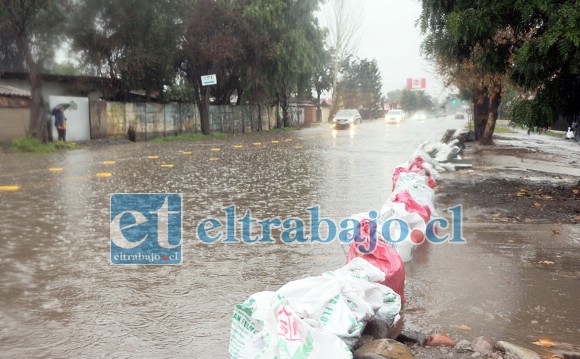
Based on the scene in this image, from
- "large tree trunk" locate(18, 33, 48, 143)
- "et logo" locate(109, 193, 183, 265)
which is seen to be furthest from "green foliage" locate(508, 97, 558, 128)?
"large tree trunk" locate(18, 33, 48, 143)

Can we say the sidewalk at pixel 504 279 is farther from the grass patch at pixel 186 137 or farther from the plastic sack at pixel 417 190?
the grass patch at pixel 186 137

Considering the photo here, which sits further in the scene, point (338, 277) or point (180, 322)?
point (180, 322)

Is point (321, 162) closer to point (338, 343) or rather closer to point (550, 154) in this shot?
point (550, 154)

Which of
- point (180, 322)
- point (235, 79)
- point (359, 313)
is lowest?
point (180, 322)

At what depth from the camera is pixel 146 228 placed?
693cm

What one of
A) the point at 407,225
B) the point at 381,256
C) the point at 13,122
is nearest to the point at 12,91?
the point at 13,122

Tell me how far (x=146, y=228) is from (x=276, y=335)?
4.44 metres

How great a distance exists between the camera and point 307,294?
327 cm

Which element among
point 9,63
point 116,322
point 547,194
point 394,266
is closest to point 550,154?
point 547,194

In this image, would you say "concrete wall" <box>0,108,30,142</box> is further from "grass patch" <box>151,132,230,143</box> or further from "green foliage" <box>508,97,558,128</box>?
"green foliage" <box>508,97,558,128</box>

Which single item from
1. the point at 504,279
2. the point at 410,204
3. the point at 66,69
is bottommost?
the point at 504,279

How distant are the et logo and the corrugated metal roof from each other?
15182 millimetres

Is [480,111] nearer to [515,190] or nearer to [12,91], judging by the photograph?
[515,190]

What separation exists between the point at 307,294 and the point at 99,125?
23921 millimetres
